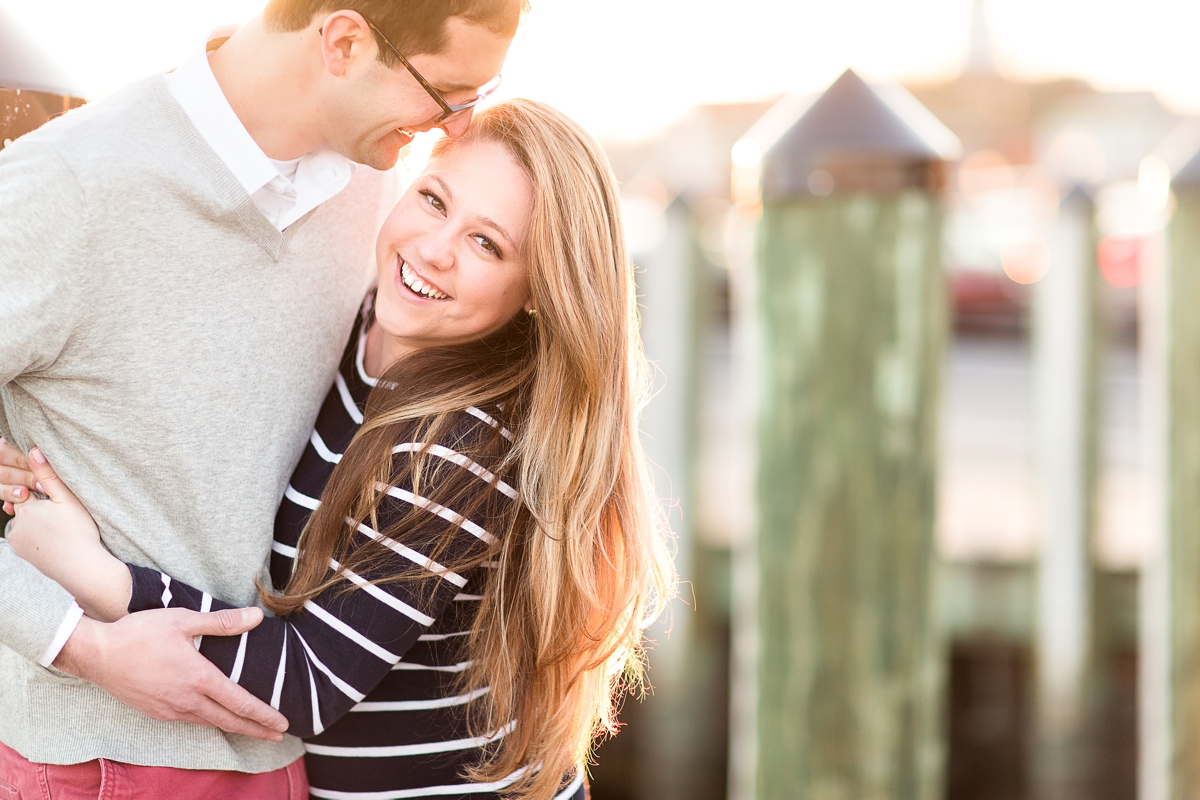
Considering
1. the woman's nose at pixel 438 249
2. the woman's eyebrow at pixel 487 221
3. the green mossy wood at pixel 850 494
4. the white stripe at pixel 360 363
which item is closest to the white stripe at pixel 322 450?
the white stripe at pixel 360 363

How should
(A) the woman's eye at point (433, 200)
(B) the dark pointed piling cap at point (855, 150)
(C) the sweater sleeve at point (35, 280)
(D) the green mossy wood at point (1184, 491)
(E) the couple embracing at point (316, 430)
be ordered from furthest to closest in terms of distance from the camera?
(D) the green mossy wood at point (1184, 491)
(B) the dark pointed piling cap at point (855, 150)
(A) the woman's eye at point (433, 200)
(E) the couple embracing at point (316, 430)
(C) the sweater sleeve at point (35, 280)

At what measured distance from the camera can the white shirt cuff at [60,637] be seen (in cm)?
139

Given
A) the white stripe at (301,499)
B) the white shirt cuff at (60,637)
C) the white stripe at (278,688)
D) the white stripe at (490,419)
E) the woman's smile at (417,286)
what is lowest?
the white stripe at (278,688)

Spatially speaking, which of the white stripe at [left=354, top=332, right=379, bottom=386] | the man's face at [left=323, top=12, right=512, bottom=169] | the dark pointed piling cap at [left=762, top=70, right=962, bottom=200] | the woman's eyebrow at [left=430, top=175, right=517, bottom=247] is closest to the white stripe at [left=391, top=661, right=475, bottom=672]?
the white stripe at [left=354, top=332, right=379, bottom=386]

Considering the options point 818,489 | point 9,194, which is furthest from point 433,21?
point 818,489

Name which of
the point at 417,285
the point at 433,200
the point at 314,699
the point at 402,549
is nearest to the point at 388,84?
the point at 433,200

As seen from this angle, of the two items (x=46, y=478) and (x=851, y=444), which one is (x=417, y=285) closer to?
(x=46, y=478)

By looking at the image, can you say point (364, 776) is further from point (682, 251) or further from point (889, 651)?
point (682, 251)

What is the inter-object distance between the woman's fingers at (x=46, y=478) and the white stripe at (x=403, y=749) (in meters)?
0.54

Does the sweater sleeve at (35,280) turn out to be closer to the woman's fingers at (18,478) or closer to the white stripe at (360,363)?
the woman's fingers at (18,478)

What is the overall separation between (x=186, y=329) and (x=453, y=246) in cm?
43

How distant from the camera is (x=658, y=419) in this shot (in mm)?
4922

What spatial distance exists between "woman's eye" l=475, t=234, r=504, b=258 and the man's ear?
0.32 m

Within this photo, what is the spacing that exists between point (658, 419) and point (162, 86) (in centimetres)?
357
